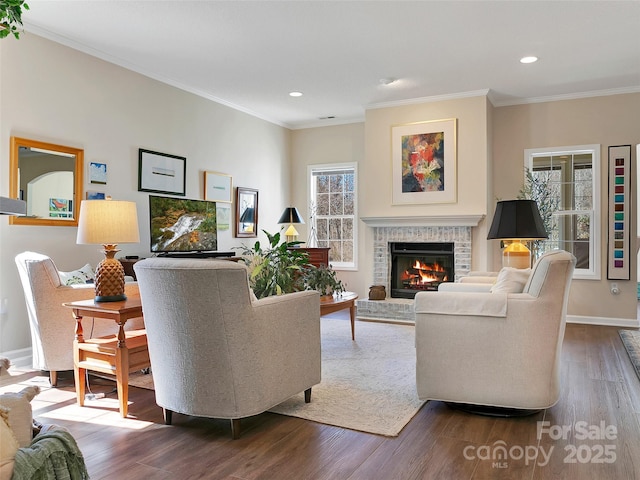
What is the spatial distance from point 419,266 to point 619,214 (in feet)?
8.18

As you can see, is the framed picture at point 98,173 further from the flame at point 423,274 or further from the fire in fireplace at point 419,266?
the flame at point 423,274

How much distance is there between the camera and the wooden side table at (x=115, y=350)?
286 centimetres

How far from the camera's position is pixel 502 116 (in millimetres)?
6570

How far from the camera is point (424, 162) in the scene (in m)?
6.52

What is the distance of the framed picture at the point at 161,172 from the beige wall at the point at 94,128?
7 centimetres

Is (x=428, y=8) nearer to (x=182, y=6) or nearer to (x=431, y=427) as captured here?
(x=182, y=6)

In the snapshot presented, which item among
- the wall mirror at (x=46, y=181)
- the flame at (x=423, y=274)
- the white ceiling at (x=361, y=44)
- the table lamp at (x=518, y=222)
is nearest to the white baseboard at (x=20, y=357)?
the wall mirror at (x=46, y=181)

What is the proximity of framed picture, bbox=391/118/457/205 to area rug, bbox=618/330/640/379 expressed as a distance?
2.42 metres

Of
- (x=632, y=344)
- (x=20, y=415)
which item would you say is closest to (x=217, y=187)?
(x=632, y=344)

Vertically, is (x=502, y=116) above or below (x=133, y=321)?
above

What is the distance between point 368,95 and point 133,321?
160 inches

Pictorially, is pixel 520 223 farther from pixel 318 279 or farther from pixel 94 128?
pixel 94 128

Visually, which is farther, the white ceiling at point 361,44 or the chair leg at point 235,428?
the white ceiling at point 361,44

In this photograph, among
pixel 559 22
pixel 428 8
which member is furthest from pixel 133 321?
pixel 559 22
